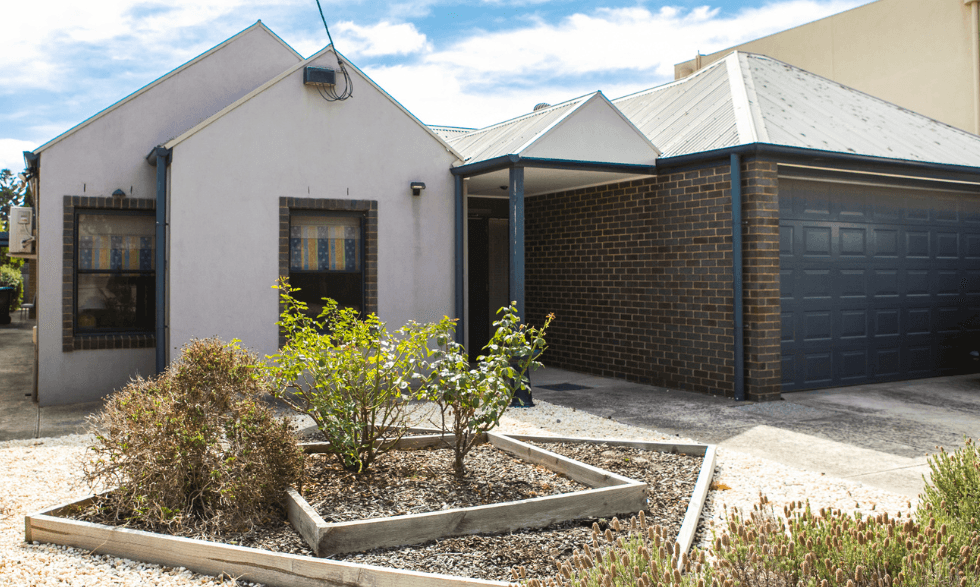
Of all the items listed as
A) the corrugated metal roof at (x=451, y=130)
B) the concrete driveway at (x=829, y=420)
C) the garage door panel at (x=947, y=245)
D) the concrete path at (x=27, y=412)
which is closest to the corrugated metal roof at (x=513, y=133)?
the corrugated metal roof at (x=451, y=130)

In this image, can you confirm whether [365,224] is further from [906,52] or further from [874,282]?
[906,52]

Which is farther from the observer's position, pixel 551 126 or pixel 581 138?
pixel 581 138

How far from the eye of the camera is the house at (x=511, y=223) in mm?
8344

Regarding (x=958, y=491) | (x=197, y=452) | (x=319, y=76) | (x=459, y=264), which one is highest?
(x=319, y=76)

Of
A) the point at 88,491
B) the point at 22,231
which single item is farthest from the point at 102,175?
the point at 88,491

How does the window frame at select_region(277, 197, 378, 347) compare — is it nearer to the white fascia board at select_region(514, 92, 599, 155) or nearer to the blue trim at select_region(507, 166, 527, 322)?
the blue trim at select_region(507, 166, 527, 322)

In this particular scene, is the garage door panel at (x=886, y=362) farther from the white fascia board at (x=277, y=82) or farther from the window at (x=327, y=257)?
the window at (x=327, y=257)

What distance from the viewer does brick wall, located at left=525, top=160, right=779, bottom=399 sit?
8.40 m

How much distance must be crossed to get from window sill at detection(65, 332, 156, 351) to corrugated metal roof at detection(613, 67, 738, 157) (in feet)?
22.3

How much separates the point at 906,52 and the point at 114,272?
19562 millimetres

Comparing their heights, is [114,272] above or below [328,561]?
above

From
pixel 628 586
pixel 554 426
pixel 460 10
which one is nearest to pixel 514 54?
pixel 460 10

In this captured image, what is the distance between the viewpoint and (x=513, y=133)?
970 centimetres

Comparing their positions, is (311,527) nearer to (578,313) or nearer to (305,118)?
(305,118)
